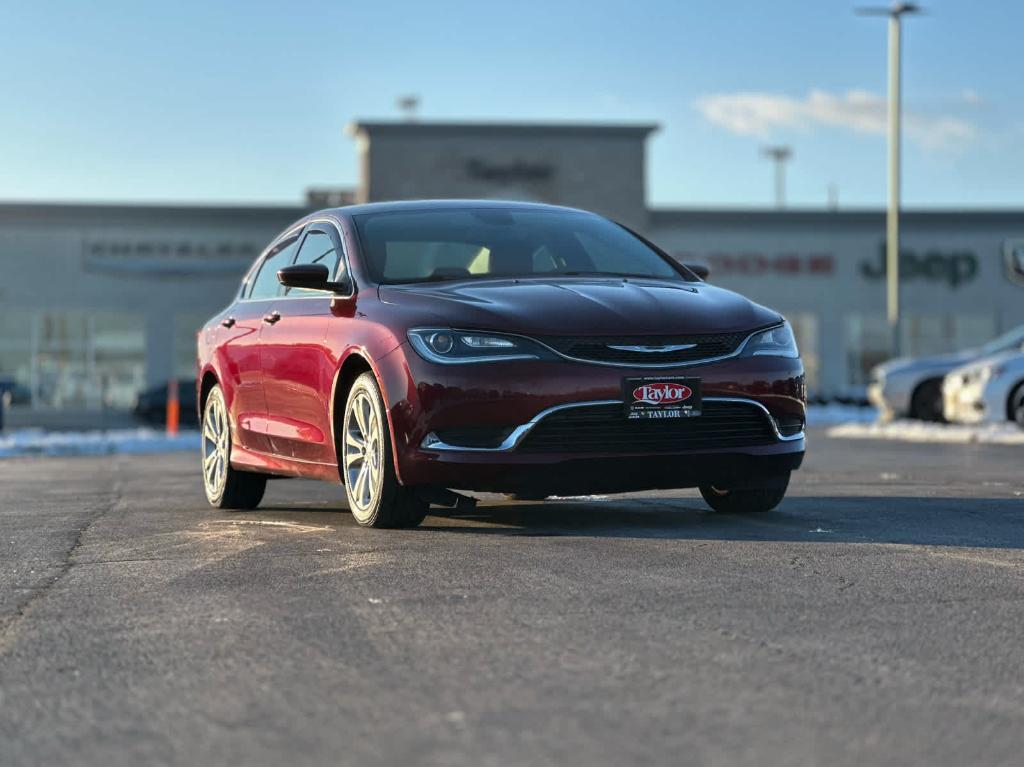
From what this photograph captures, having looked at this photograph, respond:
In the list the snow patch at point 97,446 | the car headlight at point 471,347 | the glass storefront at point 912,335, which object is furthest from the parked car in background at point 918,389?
the glass storefront at point 912,335

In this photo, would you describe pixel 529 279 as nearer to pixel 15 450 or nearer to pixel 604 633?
pixel 604 633

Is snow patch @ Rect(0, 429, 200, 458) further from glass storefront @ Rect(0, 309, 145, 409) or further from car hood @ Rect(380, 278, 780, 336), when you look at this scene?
glass storefront @ Rect(0, 309, 145, 409)

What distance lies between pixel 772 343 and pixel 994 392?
11932mm

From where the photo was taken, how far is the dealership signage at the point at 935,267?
5412 cm

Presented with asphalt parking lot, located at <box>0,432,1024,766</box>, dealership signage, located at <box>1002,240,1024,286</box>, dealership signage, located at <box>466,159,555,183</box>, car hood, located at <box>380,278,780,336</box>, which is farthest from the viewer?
dealership signage, located at <box>1002,240,1024,286</box>

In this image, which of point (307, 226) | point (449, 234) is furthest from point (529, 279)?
point (307, 226)

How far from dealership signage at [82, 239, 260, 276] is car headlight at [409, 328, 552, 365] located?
44190 millimetres

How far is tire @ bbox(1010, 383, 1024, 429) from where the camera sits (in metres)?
18.7

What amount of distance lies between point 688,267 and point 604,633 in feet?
14.3

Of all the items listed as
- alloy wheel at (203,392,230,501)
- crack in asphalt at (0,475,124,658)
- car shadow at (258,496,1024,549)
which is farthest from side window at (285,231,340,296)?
crack in asphalt at (0,475,124,658)

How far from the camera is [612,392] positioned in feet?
23.3

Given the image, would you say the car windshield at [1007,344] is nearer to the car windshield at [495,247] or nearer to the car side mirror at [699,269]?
the car side mirror at [699,269]

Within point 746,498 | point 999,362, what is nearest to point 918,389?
point 999,362

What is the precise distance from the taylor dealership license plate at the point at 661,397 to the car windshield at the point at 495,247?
119 cm
